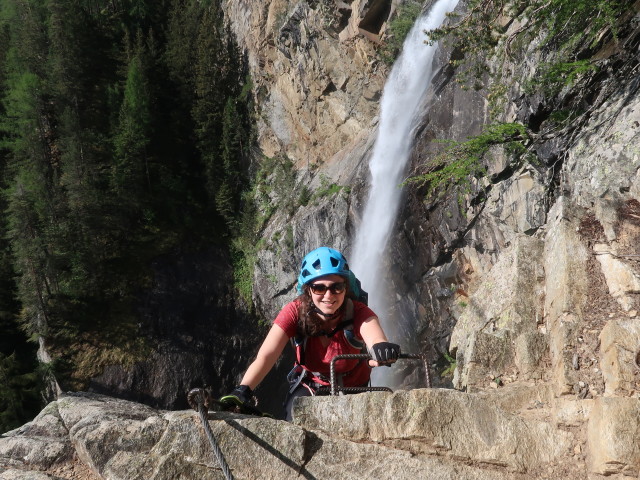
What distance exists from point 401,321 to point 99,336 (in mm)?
14419

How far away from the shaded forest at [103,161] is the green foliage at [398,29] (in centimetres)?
1035

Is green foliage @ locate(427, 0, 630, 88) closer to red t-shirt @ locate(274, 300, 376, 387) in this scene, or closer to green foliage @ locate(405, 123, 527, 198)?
green foliage @ locate(405, 123, 527, 198)

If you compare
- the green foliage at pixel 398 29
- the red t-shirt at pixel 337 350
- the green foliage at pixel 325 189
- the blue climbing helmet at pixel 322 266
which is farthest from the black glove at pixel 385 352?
the green foliage at pixel 398 29

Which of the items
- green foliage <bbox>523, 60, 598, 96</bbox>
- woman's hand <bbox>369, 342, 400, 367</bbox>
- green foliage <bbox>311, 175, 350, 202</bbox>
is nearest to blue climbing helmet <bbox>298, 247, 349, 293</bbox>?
woman's hand <bbox>369, 342, 400, 367</bbox>

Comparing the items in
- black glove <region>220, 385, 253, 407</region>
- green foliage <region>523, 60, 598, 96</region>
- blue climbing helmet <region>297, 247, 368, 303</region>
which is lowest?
black glove <region>220, 385, 253, 407</region>

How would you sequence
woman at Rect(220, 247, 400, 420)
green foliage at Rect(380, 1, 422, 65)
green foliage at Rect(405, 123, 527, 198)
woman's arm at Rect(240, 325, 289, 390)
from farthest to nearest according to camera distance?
green foliage at Rect(380, 1, 422, 65) < green foliage at Rect(405, 123, 527, 198) < woman at Rect(220, 247, 400, 420) < woman's arm at Rect(240, 325, 289, 390)

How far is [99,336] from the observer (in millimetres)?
23047

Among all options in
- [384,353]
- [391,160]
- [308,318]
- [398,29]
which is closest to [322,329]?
[308,318]

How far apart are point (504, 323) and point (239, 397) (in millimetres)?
3200

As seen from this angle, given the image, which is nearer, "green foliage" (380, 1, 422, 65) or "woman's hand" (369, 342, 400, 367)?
"woman's hand" (369, 342, 400, 367)

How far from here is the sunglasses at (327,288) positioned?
3969mm

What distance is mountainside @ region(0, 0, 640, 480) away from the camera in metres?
3.33

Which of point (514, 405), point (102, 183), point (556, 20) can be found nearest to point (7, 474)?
point (514, 405)

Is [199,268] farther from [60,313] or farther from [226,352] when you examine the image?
[60,313]
